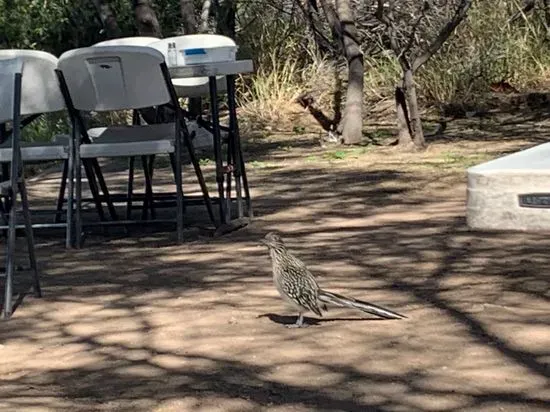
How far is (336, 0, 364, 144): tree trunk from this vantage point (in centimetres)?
1240

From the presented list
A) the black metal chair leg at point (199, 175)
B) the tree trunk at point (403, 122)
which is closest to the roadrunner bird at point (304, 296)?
the black metal chair leg at point (199, 175)

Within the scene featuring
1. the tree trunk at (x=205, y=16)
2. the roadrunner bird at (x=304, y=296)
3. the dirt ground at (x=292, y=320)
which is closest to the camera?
the dirt ground at (x=292, y=320)

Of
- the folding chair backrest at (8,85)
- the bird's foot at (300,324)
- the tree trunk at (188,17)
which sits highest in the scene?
the folding chair backrest at (8,85)

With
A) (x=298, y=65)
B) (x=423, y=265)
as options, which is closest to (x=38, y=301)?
(x=423, y=265)

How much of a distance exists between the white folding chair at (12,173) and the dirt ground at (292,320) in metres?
0.13

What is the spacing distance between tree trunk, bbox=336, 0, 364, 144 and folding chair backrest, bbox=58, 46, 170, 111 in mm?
5555

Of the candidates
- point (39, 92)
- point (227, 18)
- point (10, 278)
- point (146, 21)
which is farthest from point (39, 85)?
point (227, 18)

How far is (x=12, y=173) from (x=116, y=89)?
1509 millimetres

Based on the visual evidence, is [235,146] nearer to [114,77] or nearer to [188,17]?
[114,77]

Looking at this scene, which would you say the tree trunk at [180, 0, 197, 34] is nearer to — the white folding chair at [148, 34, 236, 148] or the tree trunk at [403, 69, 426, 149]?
the tree trunk at [403, 69, 426, 149]

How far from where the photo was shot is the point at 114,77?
22.8 feet

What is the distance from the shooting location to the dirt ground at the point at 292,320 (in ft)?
13.1

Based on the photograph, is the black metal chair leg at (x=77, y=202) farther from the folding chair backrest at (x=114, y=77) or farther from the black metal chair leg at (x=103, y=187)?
the black metal chair leg at (x=103, y=187)

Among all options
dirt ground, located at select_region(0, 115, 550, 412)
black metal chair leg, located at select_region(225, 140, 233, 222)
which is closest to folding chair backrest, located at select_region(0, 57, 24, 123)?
dirt ground, located at select_region(0, 115, 550, 412)
